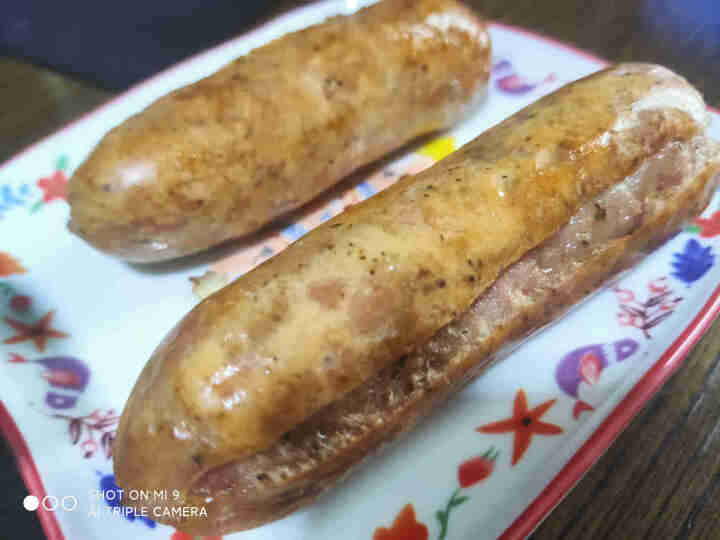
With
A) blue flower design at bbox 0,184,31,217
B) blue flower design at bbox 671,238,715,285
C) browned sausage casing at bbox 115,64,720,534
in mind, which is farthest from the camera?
blue flower design at bbox 0,184,31,217

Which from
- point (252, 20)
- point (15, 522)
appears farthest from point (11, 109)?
point (15, 522)

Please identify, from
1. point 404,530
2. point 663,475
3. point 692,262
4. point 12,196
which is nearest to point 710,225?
point 692,262

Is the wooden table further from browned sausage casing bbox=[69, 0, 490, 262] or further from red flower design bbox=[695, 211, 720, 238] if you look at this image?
browned sausage casing bbox=[69, 0, 490, 262]

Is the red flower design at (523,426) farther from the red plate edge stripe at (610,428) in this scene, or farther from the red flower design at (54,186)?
A: the red flower design at (54,186)

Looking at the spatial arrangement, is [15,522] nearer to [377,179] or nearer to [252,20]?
[377,179]

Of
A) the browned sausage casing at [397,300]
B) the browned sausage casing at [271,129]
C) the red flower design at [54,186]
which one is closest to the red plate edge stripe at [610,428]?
the browned sausage casing at [397,300]

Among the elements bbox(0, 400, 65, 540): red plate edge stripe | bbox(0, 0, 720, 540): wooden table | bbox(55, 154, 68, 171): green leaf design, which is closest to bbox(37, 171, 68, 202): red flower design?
bbox(55, 154, 68, 171): green leaf design

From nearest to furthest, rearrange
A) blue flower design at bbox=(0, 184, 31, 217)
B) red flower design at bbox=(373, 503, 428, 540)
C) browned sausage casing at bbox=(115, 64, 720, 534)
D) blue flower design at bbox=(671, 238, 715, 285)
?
browned sausage casing at bbox=(115, 64, 720, 534) < red flower design at bbox=(373, 503, 428, 540) < blue flower design at bbox=(671, 238, 715, 285) < blue flower design at bbox=(0, 184, 31, 217)
